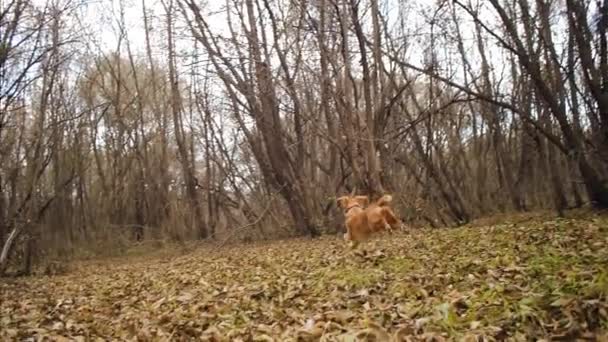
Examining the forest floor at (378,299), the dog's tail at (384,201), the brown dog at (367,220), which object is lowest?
the forest floor at (378,299)

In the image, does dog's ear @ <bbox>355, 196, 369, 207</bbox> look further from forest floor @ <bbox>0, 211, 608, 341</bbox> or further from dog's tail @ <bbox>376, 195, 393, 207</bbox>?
forest floor @ <bbox>0, 211, 608, 341</bbox>

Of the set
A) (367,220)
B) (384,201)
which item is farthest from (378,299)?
(384,201)

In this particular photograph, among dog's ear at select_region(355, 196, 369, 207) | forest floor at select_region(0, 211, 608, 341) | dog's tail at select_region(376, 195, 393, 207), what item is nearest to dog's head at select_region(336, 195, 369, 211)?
dog's ear at select_region(355, 196, 369, 207)

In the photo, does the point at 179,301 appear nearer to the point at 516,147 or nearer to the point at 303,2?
the point at 303,2

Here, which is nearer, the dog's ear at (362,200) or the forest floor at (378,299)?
the forest floor at (378,299)

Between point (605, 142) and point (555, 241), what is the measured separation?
3803 mm

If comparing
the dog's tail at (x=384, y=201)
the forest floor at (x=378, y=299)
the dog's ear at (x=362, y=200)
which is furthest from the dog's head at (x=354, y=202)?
the forest floor at (x=378, y=299)

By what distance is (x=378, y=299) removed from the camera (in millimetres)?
4621

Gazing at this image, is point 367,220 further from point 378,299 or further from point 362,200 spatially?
point 378,299

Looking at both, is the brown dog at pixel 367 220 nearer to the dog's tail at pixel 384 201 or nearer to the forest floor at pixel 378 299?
the dog's tail at pixel 384 201

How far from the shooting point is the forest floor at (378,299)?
3.41 meters

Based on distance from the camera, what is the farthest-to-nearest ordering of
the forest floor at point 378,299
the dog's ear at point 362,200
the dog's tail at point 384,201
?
the dog's ear at point 362,200, the dog's tail at point 384,201, the forest floor at point 378,299

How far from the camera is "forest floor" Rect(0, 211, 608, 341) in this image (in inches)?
134

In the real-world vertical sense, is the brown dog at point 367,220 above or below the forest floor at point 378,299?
above
